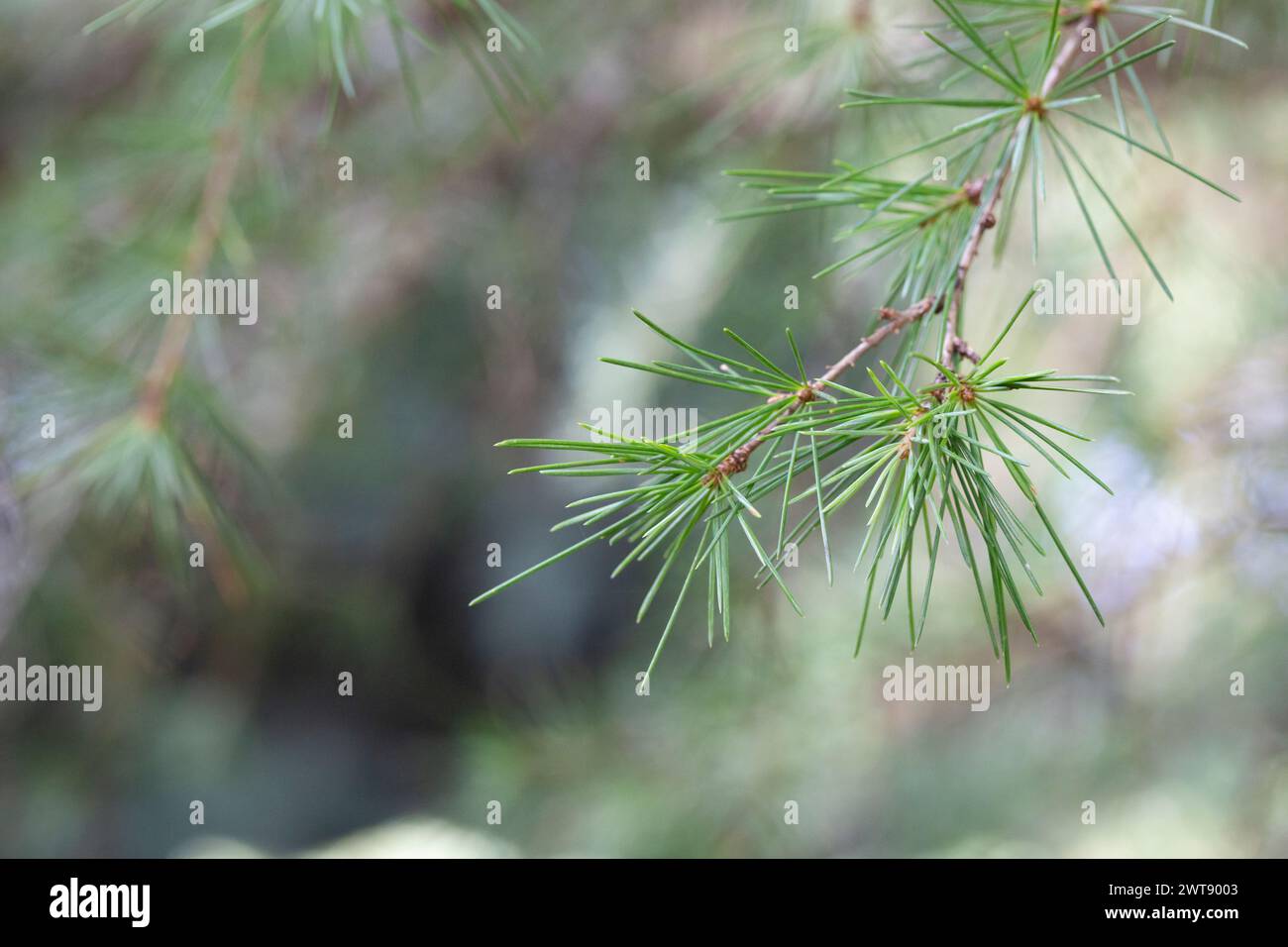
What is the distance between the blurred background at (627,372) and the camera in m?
0.67

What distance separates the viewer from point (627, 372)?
3.05ft

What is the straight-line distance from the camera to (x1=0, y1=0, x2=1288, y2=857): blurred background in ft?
2.20

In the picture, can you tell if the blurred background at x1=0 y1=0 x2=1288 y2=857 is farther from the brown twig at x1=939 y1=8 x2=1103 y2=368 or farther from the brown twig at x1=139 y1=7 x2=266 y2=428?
the brown twig at x1=939 y1=8 x2=1103 y2=368

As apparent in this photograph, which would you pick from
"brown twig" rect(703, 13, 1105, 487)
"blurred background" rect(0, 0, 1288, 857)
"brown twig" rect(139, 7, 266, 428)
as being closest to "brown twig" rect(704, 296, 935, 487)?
"brown twig" rect(703, 13, 1105, 487)

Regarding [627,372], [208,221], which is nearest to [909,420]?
[208,221]

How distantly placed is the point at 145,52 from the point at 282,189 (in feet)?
1.91

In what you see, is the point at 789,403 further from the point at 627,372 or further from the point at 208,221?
the point at 627,372

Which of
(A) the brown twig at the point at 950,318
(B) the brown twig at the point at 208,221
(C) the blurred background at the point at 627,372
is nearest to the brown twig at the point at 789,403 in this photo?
(A) the brown twig at the point at 950,318

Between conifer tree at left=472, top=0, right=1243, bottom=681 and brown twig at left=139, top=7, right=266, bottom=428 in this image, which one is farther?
brown twig at left=139, top=7, right=266, bottom=428

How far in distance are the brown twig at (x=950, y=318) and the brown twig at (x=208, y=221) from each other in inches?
16.9

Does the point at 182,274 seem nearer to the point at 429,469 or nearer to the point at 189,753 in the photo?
the point at 429,469

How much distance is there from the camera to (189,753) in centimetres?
157

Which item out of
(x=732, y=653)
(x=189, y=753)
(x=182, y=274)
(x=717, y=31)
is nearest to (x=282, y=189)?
(x=182, y=274)

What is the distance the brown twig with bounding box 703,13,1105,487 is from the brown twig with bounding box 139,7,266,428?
0.43 metres
